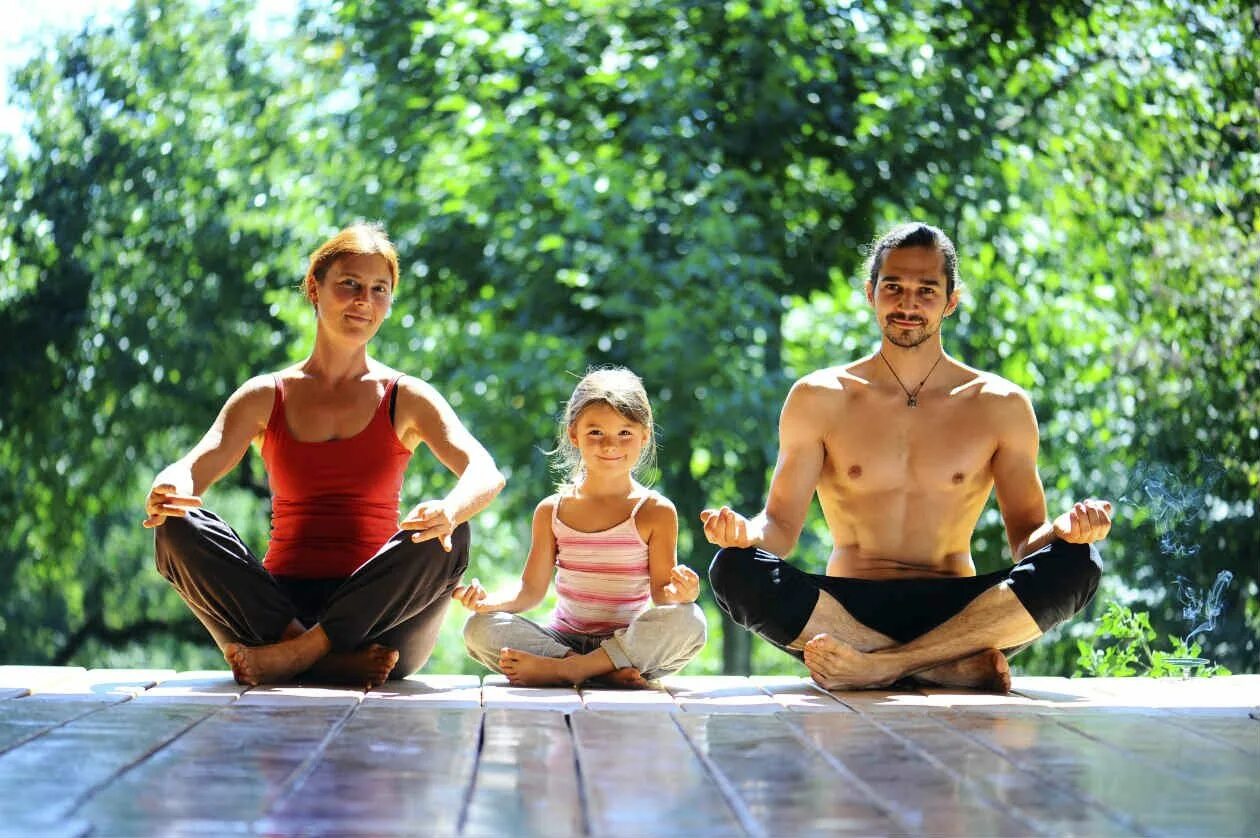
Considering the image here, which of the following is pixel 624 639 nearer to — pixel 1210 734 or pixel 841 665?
pixel 841 665

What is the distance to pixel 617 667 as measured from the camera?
A: 343cm

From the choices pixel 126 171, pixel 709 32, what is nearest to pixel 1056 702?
pixel 709 32

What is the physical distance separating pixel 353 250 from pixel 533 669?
1.05 metres

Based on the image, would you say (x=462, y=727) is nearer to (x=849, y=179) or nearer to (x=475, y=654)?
(x=475, y=654)

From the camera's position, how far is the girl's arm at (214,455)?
3.16m

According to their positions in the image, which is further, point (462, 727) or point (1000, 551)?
point (1000, 551)

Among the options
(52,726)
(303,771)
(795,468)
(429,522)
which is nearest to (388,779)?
(303,771)

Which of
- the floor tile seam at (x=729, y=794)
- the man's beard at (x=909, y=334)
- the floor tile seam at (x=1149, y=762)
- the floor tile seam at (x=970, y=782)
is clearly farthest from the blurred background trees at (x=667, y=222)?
the floor tile seam at (x=729, y=794)

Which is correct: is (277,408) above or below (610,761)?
above

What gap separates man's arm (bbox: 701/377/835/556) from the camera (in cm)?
356

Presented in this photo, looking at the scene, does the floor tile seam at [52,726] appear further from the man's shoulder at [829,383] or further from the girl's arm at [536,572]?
the man's shoulder at [829,383]

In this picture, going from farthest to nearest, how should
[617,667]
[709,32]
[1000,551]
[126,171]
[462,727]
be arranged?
[126,171] → [709,32] → [1000,551] → [617,667] → [462,727]

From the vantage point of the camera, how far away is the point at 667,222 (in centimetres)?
762

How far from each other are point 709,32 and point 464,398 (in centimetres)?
229
